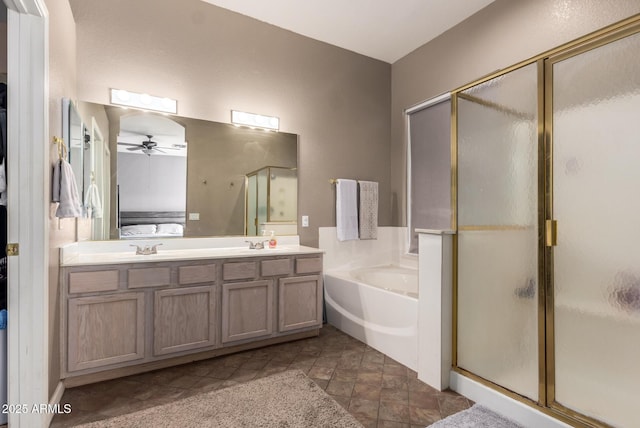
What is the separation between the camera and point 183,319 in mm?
2340

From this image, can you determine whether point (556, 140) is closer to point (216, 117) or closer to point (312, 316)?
point (312, 316)

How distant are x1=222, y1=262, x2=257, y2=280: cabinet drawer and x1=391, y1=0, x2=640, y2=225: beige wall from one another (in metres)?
2.02

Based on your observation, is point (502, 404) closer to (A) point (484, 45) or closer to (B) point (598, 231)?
(B) point (598, 231)

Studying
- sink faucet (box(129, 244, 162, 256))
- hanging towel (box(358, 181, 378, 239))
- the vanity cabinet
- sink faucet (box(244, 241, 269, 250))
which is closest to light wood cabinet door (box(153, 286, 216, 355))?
the vanity cabinet

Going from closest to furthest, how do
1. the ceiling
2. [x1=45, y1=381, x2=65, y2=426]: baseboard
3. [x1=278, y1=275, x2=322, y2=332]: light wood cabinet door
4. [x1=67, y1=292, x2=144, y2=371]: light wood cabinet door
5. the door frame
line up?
the door frame, [x1=45, y1=381, x2=65, y2=426]: baseboard, [x1=67, y1=292, x2=144, y2=371]: light wood cabinet door, [x1=278, y1=275, x2=322, y2=332]: light wood cabinet door, the ceiling

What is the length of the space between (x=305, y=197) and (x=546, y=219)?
7.22ft

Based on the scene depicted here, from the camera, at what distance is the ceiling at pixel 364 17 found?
9.61ft

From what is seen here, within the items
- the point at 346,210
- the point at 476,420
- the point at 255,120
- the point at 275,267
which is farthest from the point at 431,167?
the point at 476,420

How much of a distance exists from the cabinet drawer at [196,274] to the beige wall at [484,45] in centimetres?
233

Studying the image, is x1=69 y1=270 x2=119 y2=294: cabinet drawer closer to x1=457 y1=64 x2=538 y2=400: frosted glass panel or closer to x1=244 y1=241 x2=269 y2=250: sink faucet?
x1=244 y1=241 x2=269 y2=250: sink faucet

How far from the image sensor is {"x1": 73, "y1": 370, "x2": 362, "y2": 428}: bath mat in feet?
5.69

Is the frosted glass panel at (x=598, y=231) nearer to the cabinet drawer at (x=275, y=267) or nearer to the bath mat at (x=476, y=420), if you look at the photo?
the bath mat at (x=476, y=420)

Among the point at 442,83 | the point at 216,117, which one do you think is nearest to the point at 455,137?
the point at 442,83

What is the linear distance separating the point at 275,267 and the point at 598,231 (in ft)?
6.83
